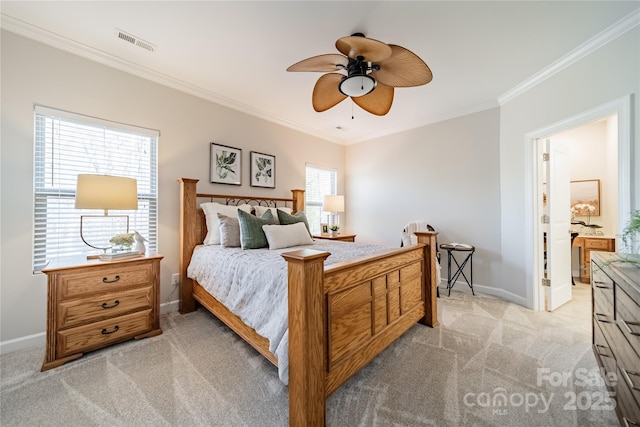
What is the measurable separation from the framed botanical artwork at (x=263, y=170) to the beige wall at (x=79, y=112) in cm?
12

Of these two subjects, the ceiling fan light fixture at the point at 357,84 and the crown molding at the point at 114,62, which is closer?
the ceiling fan light fixture at the point at 357,84

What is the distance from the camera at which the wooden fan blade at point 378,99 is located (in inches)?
84.1

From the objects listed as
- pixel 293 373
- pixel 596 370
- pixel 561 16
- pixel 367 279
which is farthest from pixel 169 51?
pixel 596 370

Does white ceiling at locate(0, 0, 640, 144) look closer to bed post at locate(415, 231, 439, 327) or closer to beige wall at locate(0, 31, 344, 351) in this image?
beige wall at locate(0, 31, 344, 351)

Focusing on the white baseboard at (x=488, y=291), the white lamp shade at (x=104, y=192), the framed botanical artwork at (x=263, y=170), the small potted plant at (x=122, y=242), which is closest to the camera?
the white lamp shade at (x=104, y=192)

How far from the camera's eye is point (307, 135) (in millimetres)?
4395

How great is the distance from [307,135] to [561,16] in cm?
331

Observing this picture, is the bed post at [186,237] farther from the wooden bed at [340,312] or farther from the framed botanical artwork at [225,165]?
the framed botanical artwork at [225,165]

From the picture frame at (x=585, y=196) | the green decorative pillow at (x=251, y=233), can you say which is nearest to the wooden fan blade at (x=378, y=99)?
the green decorative pillow at (x=251, y=233)

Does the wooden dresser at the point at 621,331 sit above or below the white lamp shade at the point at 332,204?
below

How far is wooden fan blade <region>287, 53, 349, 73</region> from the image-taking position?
68.9 inches

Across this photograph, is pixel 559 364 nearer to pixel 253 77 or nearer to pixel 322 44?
pixel 322 44

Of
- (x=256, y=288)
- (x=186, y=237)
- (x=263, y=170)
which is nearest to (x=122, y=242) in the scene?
(x=186, y=237)

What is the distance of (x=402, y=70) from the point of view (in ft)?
5.98
